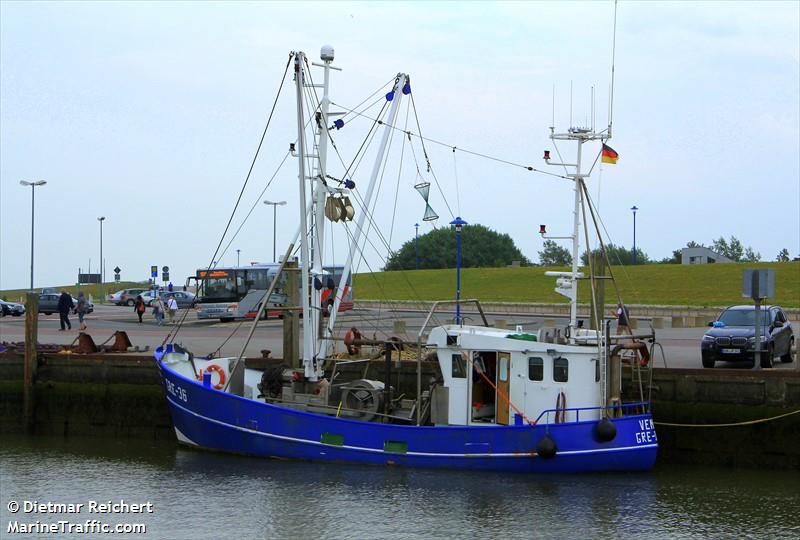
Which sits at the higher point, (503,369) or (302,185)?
(302,185)

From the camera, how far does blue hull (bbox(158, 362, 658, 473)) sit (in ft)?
66.1

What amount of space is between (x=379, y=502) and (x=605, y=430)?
453 cm

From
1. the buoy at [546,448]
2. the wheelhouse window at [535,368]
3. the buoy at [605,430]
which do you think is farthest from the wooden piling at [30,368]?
the buoy at [605,430]

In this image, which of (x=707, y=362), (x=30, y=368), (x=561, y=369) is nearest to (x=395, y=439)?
(x=561, y=369)

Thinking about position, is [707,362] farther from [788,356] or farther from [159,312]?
[159,312]

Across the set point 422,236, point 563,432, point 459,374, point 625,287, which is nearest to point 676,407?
point 563,432

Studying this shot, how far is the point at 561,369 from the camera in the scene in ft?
67.1

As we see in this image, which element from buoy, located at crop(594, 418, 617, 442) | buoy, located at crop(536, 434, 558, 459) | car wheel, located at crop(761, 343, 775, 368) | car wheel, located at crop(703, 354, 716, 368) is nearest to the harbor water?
buoy, located at crop(536, 434, 558, 459)

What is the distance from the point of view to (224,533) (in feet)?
56.3

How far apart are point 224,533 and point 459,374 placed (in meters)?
5.96

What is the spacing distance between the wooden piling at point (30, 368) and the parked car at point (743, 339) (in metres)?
16.5

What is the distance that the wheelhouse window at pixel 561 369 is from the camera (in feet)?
66.9

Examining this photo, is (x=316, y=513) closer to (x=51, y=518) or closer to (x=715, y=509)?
(x=51, y=518)

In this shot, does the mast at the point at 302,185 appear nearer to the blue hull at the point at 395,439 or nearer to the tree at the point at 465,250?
the blue hull at the point at 395,439
